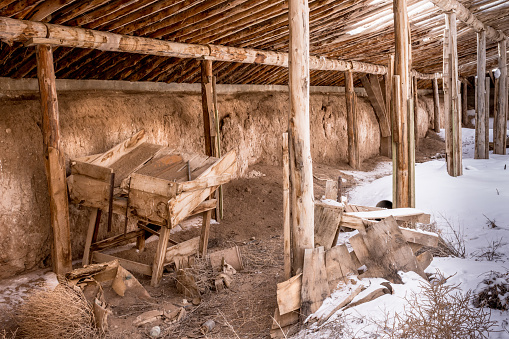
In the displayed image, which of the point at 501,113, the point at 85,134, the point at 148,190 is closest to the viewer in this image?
the point at 148,190

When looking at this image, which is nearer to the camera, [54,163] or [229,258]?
[54,163]

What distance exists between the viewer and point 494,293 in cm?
356

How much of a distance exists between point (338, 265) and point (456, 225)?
8.79 feet

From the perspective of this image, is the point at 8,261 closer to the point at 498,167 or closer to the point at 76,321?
the point at 76,321

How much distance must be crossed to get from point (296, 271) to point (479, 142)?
8332 millimetres

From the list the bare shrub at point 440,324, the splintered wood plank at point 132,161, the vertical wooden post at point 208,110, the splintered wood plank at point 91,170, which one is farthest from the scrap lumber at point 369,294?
the vertical wooden post at point 208,110

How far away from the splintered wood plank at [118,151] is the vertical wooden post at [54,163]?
0.65 metres

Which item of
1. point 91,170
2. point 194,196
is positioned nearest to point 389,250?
point 194,196

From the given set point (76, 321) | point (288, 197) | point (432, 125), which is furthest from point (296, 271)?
point (432, 125)

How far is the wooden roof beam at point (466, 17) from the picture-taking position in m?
8.09

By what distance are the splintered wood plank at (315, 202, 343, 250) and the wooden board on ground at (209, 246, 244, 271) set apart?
3.94 feet

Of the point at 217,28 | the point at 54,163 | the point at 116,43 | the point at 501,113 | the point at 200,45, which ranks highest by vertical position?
the point at 217,28

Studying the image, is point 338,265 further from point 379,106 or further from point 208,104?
point 379,106

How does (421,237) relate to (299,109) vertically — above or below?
below
